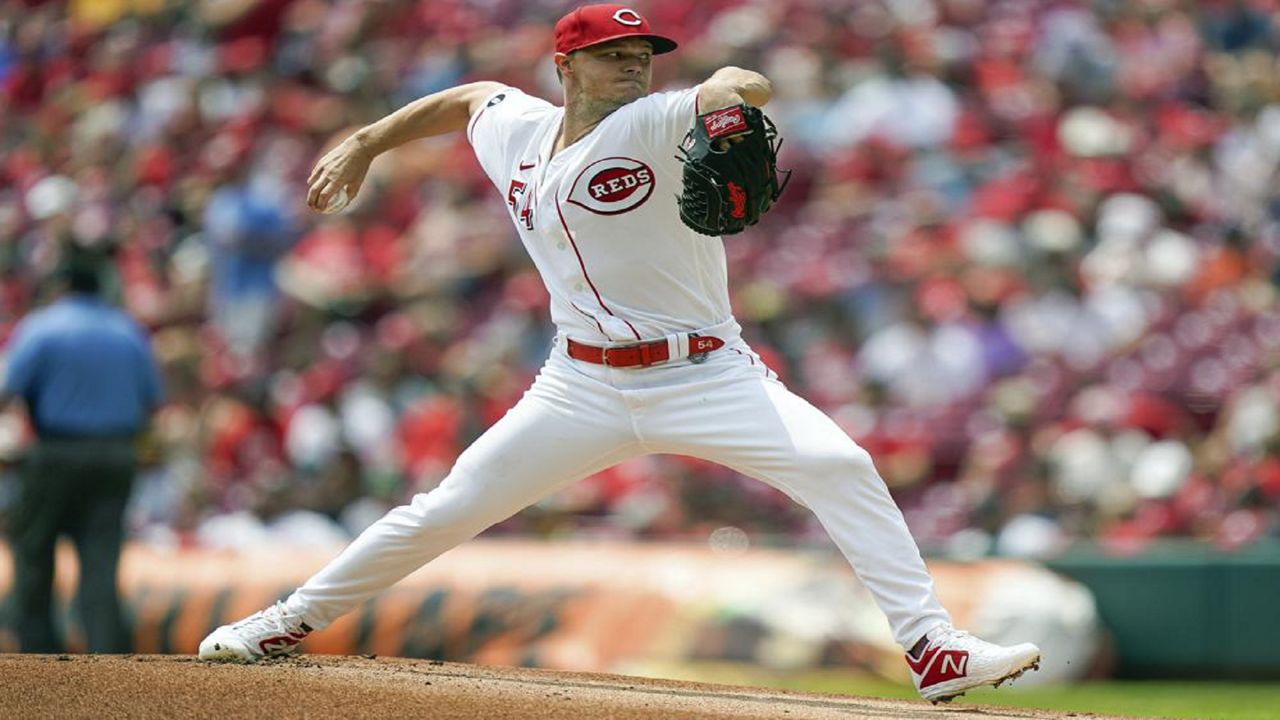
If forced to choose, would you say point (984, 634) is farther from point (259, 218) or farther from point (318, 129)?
point (318, 129)

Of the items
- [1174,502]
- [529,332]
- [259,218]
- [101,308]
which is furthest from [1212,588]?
[259,218]

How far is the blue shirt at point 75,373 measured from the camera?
26.8 feet

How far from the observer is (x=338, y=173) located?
546cm

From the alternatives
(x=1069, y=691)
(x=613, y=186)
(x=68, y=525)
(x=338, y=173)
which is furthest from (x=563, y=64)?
(x=1069, y=691)

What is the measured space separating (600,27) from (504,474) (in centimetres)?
122

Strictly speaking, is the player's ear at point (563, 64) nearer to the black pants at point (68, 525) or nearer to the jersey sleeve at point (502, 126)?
the jersey sleeve at point (502, 126)

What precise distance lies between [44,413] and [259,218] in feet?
15.5

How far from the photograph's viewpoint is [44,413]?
8.19 metres

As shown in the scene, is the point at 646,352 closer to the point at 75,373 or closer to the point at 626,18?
the point at 626,18

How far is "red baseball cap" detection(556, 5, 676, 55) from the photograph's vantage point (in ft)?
16.3

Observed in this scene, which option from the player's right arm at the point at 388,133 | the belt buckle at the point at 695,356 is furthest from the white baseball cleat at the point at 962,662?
the player's right arm at the point at 388,133

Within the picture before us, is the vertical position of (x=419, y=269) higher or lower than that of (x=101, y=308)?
lower

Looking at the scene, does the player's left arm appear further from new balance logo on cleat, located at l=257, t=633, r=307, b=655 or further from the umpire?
the umpire

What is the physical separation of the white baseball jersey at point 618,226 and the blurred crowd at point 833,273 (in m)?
3.88
